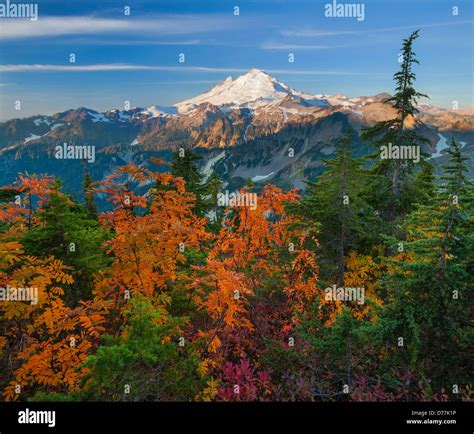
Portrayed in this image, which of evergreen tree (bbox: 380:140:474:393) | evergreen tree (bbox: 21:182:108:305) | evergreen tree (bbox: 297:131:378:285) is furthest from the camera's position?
evergreen tree (bbox: 297:131:378:285)

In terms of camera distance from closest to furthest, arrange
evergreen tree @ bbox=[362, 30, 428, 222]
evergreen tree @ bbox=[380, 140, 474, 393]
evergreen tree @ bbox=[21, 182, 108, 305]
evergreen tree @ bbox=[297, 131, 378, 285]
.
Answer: evergreen tree @ bbox=[380, 140, 474, 393]
evergreen tree @ bbox=[21, 182, 108, 305]
evergreen tree @ bbox=[297, 131, 378, 285]
evergreen tree @ bbox=[362, 30, 428, 222]

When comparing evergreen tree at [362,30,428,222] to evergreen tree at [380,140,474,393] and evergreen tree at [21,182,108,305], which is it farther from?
evergreen tree at [21,182,108,305]

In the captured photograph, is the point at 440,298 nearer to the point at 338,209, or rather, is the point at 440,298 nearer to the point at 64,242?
the point at 338,209

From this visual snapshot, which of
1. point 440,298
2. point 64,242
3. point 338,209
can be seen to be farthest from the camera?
point 338,209

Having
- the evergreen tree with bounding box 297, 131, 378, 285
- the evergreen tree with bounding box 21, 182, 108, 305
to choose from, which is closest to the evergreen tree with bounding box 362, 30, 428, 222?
the evergreen tree with bounding box 297, 131, 378, 285

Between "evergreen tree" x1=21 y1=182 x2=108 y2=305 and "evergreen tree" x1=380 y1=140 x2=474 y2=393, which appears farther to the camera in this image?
"evergreen tree" x1=21 y1=182 x2=108 y2=305

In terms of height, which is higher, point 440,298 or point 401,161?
point 401,161

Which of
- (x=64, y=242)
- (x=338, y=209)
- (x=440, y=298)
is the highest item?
(x=338, y=209)

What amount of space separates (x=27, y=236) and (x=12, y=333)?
236 centimetres

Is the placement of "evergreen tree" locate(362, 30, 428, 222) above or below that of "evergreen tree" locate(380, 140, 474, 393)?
above

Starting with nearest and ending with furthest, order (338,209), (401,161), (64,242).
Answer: (64,242), (338,209), (401,161)

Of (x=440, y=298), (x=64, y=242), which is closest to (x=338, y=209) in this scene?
(x=440, y=298)

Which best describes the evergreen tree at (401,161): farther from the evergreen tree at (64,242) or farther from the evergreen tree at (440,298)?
the evergreen tree at (64,242)
